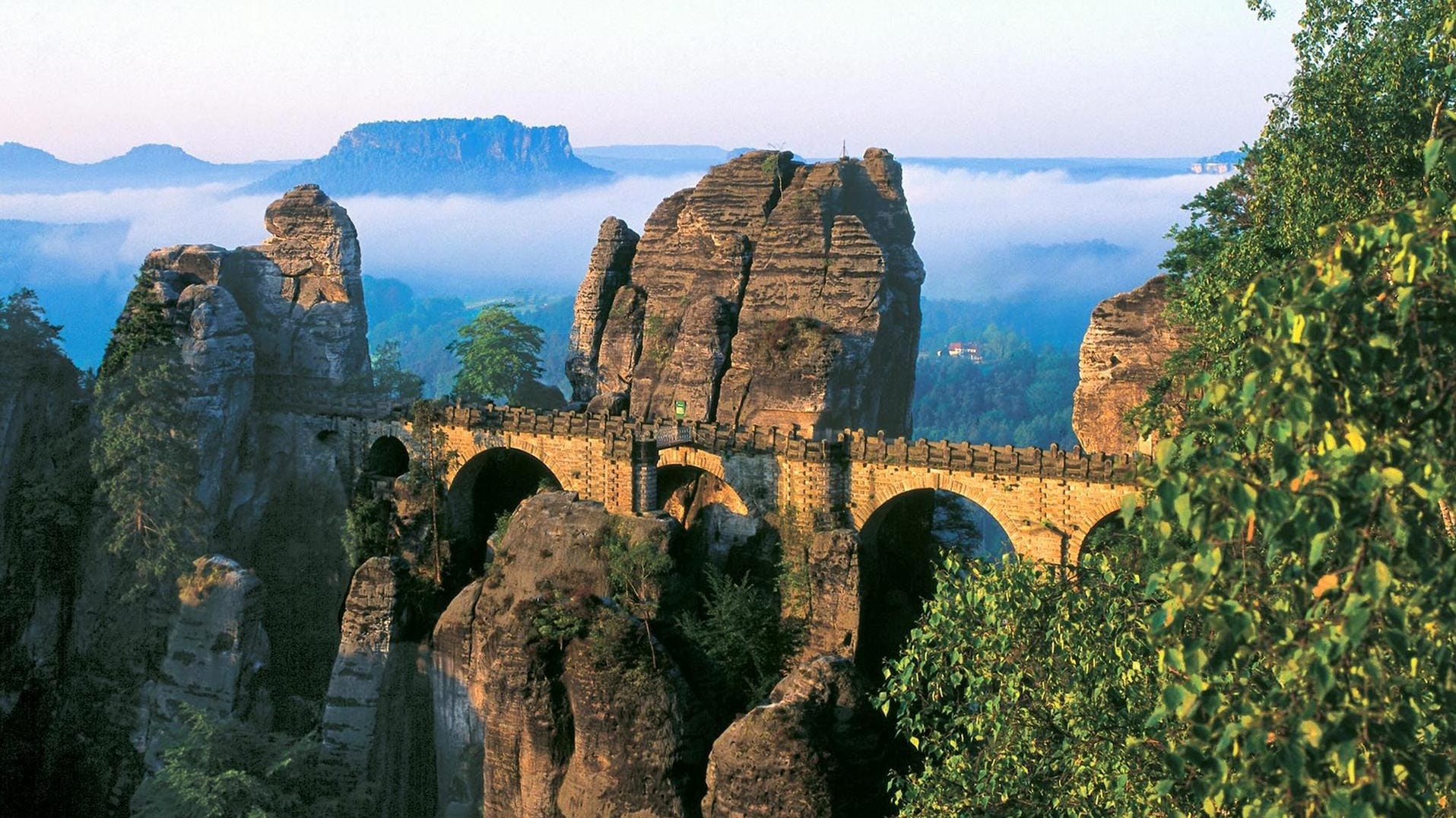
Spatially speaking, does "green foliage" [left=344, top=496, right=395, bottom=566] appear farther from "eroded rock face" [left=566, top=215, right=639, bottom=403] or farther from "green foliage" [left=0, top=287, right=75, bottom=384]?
"eroded rock face" [left=566, top=215, right=639, bottom=403]

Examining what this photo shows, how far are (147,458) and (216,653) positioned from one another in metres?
6.76

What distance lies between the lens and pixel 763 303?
46688 millimetres

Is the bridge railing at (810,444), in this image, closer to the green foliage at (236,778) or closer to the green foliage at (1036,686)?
the green foliage at (236,778)

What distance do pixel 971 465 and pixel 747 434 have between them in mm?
6820

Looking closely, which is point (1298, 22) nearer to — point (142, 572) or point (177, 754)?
point (177, 754)

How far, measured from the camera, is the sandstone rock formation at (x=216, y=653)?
3750 cm

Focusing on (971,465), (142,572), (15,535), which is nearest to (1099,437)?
(971,465)

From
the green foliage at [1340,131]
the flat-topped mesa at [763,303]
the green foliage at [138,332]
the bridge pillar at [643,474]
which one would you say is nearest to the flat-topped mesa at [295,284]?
the green foliage at [138,332]

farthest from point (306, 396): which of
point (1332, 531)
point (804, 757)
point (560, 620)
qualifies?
point (1332, 531)

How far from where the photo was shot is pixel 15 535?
137ft

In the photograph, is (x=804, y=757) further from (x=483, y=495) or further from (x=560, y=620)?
(x=483, y=495)

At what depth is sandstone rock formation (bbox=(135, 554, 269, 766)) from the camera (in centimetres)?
3750

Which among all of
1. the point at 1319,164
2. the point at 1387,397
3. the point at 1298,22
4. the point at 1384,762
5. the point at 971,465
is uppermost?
the point at 1298,22

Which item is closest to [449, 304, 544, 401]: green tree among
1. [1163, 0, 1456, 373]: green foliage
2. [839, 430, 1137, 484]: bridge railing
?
[839, 430, 1137, 484]: bridge railing
